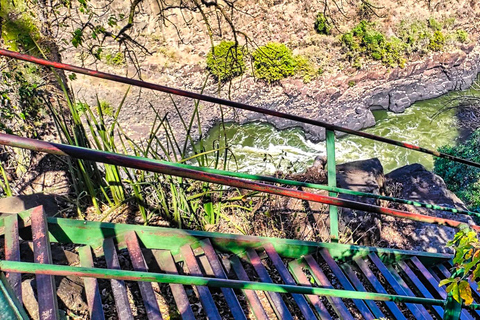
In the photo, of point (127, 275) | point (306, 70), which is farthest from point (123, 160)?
point (306, 70)

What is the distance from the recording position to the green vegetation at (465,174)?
7.36 metres

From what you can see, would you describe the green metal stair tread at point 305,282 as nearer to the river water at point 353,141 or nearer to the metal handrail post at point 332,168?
the metal handrail post at point 332,168

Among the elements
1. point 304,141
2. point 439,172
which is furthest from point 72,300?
point 304,141

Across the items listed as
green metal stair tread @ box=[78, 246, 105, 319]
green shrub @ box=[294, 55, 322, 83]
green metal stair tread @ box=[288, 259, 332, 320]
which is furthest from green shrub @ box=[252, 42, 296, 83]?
green metal stair tread @ box=[78, 246, 105, 319]

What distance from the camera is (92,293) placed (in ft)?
6.41

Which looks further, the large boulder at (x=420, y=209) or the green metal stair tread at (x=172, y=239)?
the large boulder at (x=420, y=209)

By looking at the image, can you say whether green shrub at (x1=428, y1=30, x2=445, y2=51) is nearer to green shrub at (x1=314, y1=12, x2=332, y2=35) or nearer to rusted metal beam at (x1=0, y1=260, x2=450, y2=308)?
green shrub at (x1=314, y1=12, x2=332, y2=35)

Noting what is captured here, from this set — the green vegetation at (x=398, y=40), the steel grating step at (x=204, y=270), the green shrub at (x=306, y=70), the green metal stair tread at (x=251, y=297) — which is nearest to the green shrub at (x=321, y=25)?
the green vegetation at (x=398, y=40)

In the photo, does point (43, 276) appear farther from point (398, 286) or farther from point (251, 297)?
point (398, 286)

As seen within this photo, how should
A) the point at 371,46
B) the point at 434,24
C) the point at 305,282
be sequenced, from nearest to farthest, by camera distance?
1. the point at 305,282
2. the point at 371,46
3. the point at 434,24

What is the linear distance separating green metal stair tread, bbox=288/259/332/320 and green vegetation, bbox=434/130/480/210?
5.82 m

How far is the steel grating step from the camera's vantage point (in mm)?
2008

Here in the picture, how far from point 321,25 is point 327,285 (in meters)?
12.4

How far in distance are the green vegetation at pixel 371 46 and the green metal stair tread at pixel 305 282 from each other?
438 inches
